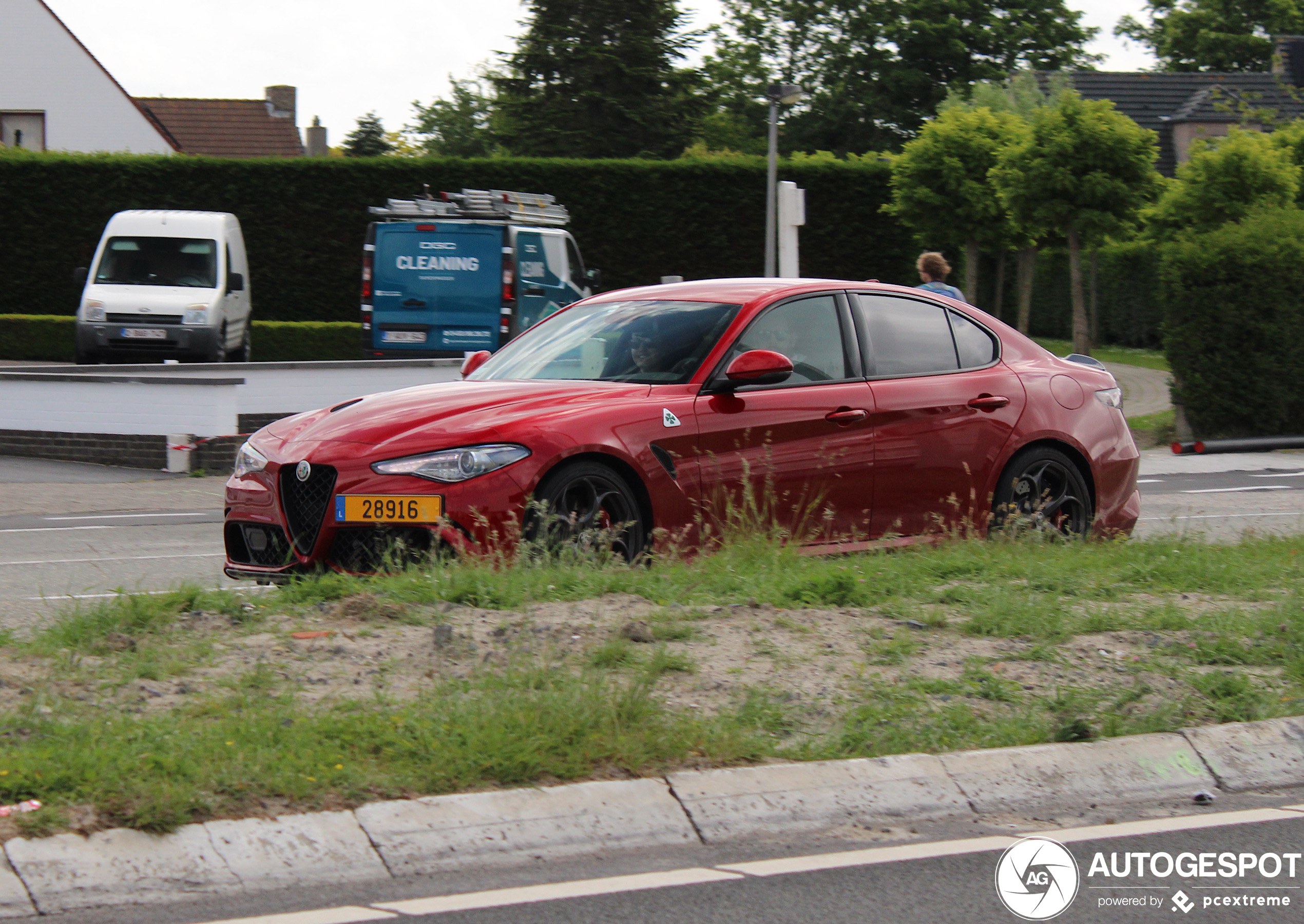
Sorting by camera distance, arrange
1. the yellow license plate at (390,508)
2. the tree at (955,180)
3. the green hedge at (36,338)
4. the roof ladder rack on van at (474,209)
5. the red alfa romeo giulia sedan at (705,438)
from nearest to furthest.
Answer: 1. the yellow license plate at (390,508)
2. the red alfa romeo giulia sedan at (705,438)
3. the roof ladder rack on van at (474,209)
4. the green hedge at (36,338)
5. the tree at (955,180)

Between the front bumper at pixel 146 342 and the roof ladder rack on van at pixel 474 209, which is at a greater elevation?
the roof ladder rack on van at pixel 474 209

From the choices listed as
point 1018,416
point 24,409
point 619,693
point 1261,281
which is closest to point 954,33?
point 1261,281

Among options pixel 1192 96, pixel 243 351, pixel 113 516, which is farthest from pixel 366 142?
pixel 113 516

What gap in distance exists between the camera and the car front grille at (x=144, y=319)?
22.0 metres

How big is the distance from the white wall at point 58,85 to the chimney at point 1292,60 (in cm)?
3755

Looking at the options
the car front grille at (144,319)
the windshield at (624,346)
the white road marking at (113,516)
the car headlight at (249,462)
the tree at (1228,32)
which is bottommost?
the white road marking at (113,516)

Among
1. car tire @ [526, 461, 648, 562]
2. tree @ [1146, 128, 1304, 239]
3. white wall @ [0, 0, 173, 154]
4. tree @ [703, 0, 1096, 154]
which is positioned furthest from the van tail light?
tree @ [703, 0, 1096, 154]

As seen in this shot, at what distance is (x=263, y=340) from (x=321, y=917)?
85.7 feet

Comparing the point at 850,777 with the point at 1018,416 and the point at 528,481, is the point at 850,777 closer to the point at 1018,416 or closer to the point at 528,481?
the point at 528,481

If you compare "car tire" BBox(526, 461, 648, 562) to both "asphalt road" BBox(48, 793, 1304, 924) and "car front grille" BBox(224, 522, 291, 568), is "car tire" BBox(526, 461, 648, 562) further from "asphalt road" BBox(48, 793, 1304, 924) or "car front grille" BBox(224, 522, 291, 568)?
"asphalt road" BBox(48, 793, 1304, 924)

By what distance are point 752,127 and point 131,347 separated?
52427 millimetres

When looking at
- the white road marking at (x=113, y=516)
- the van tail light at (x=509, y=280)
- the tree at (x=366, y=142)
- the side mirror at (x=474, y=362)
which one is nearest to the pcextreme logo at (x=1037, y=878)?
the side mirror at (x=474, y=362)

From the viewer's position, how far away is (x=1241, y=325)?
1802 cm

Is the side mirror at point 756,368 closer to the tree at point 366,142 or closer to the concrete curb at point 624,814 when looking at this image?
the concrete curb at point 624,814
